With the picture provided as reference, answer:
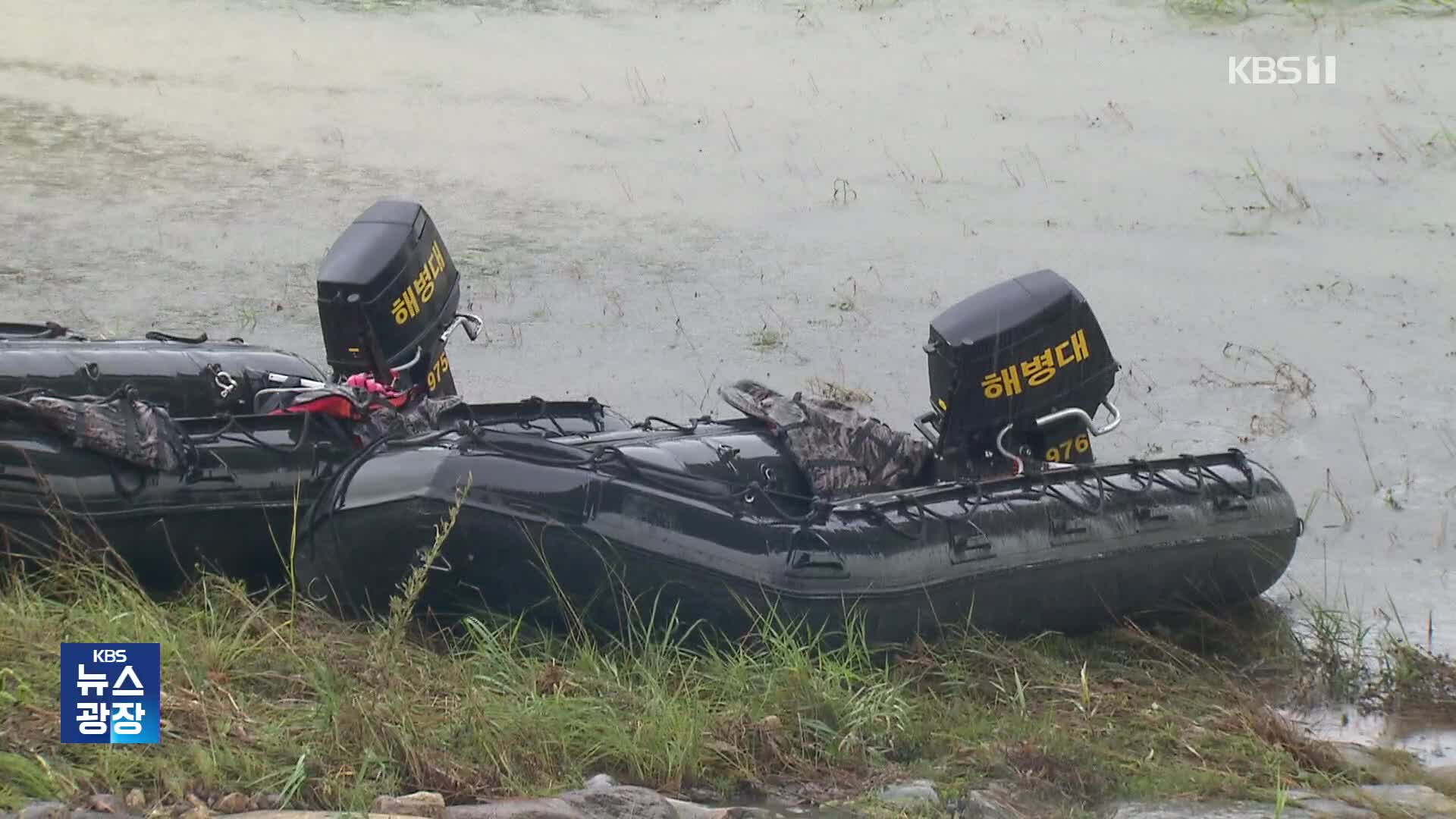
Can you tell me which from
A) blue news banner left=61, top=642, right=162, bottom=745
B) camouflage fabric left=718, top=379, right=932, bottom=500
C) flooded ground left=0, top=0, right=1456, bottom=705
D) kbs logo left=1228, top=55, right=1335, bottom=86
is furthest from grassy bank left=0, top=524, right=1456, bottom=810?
kbs logo left=1228, top=55, right=1335, bottom=86

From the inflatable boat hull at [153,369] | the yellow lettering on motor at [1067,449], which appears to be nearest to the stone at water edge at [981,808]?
the yellow lettering on motor at [1067,449]

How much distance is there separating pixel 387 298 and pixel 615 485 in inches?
45.9

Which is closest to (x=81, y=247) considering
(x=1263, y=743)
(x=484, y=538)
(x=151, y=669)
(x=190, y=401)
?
(x=190, y=401)

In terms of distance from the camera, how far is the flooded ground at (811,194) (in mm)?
6570

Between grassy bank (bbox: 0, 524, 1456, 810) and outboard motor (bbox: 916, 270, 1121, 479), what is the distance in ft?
1.71

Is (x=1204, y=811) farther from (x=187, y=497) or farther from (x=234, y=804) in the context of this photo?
(x=187, y=497)

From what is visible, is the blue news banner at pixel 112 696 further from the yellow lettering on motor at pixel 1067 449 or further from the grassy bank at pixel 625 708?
the yellow lettering on motor at pixel 1067 449

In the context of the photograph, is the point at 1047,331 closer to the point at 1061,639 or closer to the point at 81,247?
the point at 1061,639

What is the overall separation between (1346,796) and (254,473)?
96.6 inches

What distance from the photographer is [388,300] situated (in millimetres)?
4922

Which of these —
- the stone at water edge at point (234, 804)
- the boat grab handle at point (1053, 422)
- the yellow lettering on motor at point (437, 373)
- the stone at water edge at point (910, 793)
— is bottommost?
the stone at water edge at point (910, 793)

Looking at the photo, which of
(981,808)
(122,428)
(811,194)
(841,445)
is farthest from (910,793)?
(811,194)

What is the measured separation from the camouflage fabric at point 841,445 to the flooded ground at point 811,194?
131cm

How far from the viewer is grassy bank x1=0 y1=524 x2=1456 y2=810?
313 cm
